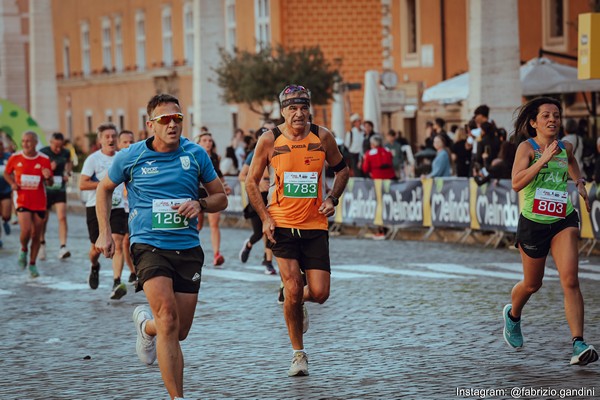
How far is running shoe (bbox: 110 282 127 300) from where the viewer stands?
615 inches

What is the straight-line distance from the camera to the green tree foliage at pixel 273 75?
133ft

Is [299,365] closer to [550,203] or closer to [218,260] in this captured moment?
[550,203]

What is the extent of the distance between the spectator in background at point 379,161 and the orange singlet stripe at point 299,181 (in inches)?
573

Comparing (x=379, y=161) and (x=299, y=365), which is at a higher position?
(x=379, y=161)

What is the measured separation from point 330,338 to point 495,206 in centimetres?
957

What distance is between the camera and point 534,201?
428 inches

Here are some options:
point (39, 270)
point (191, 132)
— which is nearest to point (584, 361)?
point (39, 270)

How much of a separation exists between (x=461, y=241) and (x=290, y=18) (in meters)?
24.5

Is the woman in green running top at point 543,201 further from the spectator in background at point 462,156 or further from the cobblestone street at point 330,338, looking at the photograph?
the spectator in background at point 462,156

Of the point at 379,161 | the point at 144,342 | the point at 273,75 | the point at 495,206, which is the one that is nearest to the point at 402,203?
the point at 379,161

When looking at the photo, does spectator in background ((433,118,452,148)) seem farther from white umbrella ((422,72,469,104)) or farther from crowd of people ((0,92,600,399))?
crowd of people ((0,92,600,399))

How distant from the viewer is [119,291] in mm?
15648

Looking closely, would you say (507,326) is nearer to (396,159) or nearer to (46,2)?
(396,159)

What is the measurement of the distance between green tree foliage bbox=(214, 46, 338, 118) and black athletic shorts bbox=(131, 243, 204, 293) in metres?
31.3
